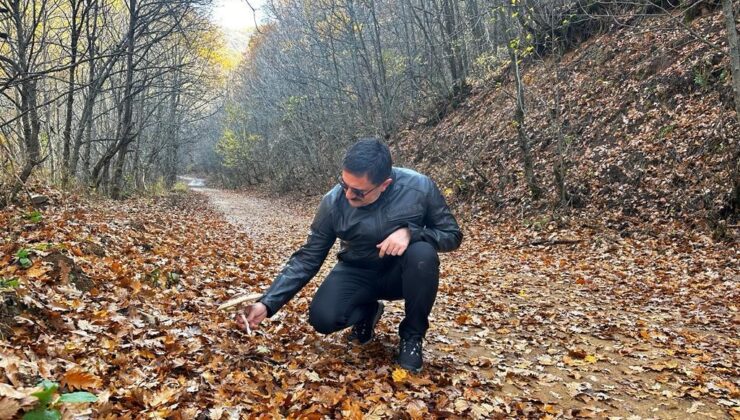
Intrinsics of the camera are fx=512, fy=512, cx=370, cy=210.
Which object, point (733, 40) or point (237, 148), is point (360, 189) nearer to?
point (733, 40)

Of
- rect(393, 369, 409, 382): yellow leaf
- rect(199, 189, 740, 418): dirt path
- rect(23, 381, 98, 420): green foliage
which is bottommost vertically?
rect(199, 189, 740, 418): dirt path

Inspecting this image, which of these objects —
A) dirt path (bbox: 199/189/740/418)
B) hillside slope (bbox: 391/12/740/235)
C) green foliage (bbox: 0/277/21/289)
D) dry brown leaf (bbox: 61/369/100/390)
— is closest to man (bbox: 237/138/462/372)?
dirt path (bbox: 199/189/740/418)

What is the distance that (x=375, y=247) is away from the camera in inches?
136

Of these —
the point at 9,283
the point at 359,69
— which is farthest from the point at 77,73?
the point at 9,283

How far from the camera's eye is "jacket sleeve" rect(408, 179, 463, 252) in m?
3.38

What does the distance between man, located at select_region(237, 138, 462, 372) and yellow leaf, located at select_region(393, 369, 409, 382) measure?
0.11 m

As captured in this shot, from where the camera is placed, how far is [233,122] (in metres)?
38.5

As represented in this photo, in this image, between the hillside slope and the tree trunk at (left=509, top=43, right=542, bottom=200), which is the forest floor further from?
the tree trunk at (left=509, top=43, right=542, bottom=200)

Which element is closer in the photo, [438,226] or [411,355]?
[411,355]

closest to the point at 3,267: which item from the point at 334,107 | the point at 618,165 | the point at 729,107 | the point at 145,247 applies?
the point at 145,247

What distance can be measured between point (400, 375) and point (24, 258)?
10.5 ft

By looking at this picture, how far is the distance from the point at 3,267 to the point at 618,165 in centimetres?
1085

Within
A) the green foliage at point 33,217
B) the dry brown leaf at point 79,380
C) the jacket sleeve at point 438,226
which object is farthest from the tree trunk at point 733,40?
the green foliage at point 33,217

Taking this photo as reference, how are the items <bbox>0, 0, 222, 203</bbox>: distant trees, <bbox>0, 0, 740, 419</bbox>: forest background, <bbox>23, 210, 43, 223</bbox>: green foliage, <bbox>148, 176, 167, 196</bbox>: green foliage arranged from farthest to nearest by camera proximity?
1. <bbox>148, 176, 167, 196</bbox>: green foliage
2. <bbox>0, 0, 222, 203</bbox>: distant trees
3. <bbox>23, 210, 43, 223</bbox>: green foliage
4. <bbox>0, 0, 740, 419</bbox>: forest background
